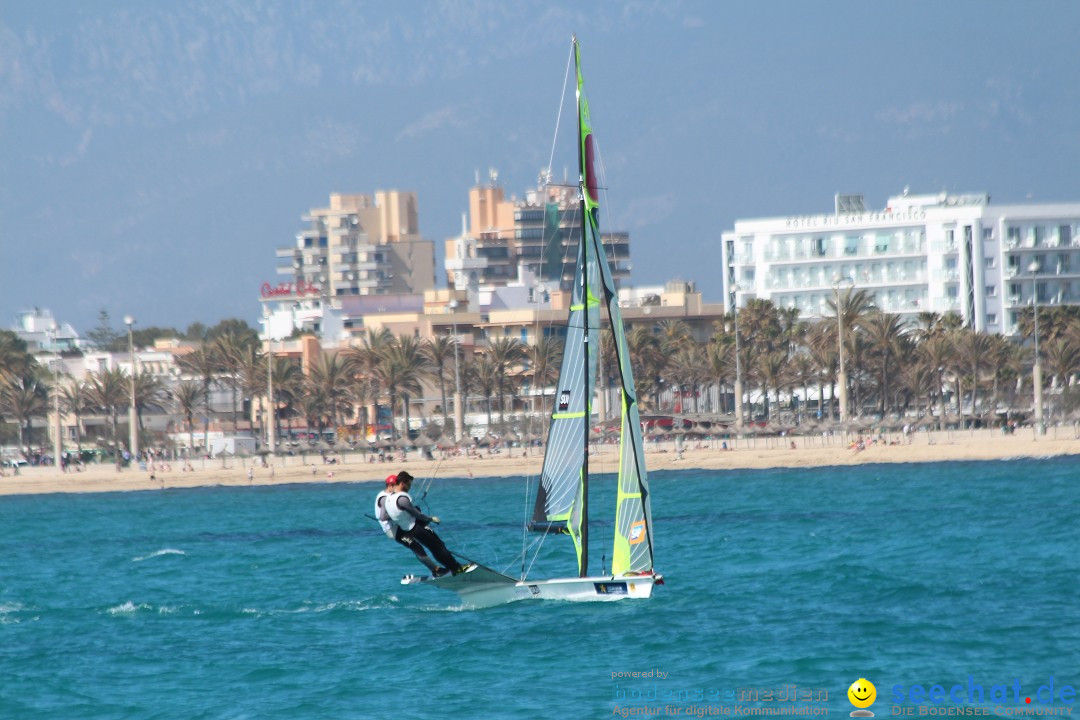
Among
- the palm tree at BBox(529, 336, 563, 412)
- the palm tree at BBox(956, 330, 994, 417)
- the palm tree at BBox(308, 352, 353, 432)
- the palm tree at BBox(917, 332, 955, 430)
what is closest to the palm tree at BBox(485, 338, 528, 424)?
the palm tree at BBox(529, 336, 563, 412)

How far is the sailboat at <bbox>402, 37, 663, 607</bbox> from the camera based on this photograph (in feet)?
93.9

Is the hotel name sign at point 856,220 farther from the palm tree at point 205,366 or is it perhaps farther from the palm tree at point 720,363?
the palm tree at point 205,366

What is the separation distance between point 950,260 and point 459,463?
48.2m

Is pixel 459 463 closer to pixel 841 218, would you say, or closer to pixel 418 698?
pixel 841 218

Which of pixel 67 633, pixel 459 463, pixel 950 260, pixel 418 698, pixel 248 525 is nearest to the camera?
pixel 418 698

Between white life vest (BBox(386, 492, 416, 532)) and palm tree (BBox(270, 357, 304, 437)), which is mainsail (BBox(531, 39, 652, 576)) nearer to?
white life vest (BBox(386, 492, 416, 532))

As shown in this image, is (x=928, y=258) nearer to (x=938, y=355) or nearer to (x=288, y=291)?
(x=938, y=355)

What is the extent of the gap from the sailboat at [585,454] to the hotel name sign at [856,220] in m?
106

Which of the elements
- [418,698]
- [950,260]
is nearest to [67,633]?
[418,698]

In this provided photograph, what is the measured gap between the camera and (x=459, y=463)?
102625mm

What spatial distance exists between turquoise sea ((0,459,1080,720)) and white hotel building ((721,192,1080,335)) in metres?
76.8

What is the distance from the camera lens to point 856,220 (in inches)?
5256

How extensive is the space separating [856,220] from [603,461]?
147 ft

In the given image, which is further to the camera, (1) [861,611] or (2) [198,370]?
(2) [198,370]
